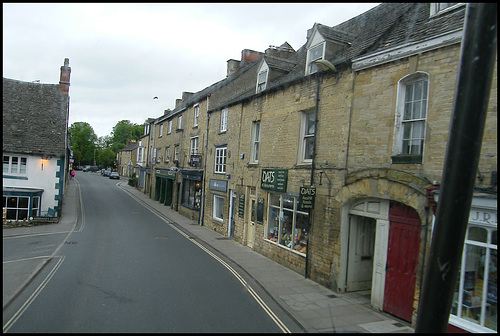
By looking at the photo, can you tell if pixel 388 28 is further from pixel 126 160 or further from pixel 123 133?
pixel 123 133

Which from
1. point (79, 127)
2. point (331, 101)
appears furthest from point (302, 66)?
point (79, 127)

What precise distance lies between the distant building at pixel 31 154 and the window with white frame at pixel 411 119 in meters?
19.8

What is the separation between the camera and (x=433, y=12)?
28.3 feet

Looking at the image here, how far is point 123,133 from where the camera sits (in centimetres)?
10244

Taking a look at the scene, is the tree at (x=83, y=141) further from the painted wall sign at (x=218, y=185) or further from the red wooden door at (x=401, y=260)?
the red wooden door at (x=401, y=260)

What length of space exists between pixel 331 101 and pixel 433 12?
11.2ft

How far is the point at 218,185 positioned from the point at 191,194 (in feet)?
20.3

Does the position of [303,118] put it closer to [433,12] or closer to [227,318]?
[433,12]

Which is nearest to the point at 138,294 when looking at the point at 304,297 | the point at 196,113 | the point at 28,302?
the point at 28,302

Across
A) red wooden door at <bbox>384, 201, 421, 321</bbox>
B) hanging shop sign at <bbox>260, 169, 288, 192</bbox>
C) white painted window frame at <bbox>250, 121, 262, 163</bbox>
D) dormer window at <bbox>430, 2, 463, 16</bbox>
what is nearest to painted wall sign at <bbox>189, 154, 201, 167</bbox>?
white painted window frame at <bbox>250, 121, 262, 163</bbox>

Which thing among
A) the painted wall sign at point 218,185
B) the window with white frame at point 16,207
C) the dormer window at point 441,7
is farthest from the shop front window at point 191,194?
the dormer window at point 441,7

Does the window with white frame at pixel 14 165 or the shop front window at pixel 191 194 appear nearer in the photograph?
the window with white frame at pixel 14 165

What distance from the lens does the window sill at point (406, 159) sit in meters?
7.61

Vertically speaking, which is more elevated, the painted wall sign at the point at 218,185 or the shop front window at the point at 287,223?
the painted wall sign at the point at 218,185
